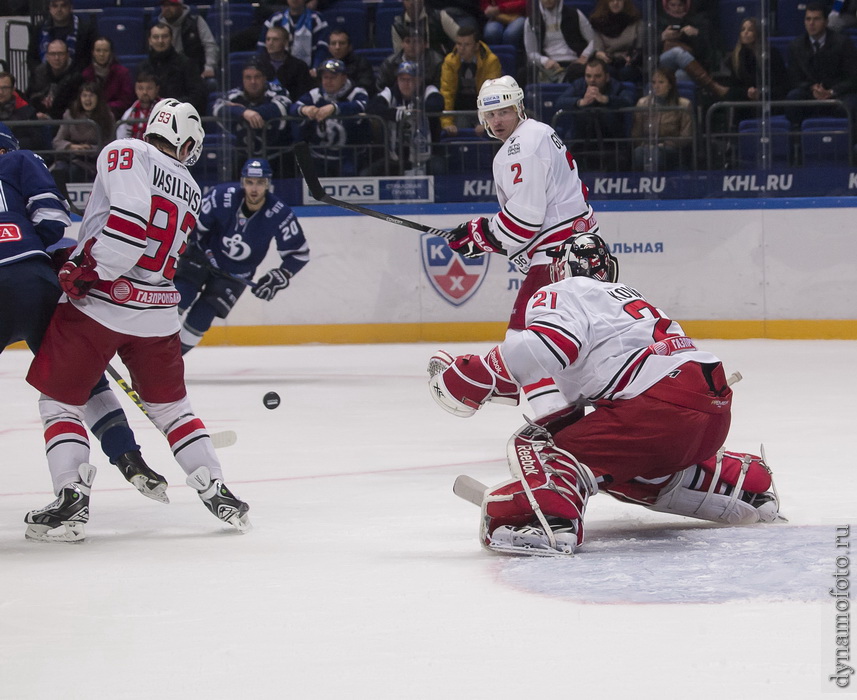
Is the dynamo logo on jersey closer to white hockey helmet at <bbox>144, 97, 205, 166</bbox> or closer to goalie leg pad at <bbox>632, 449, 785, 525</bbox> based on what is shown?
white hockey helmet at <bbox>144, 97, 205, 166</bbox>

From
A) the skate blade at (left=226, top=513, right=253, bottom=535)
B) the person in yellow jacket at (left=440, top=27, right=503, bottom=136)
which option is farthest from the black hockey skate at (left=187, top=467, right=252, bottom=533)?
the person in yellow jacket at (left=440, top=27, right=503, bottom=136)

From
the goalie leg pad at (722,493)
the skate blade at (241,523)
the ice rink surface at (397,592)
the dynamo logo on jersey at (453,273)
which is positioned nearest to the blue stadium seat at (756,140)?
the dynamo logo on jersey at (453,273)

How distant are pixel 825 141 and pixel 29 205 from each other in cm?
617

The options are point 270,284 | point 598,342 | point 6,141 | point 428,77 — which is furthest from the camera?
point 428,77

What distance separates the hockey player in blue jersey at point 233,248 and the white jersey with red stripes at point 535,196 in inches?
108

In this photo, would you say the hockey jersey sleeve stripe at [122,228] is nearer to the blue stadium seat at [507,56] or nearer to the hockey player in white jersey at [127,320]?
the hockey player in white jersey at [127,320]

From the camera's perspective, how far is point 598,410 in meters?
3.13

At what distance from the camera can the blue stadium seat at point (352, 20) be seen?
9.30 meters

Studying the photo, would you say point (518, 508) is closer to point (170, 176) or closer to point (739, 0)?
point (170, 176)

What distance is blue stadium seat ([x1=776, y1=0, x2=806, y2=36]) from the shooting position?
8609 millimetres

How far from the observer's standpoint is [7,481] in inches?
165

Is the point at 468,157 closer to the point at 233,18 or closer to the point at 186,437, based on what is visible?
the point at 233,18

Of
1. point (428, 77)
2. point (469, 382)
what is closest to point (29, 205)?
point (469, 382)

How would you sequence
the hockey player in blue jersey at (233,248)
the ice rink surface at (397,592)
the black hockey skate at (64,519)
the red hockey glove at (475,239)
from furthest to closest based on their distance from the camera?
1. the hockey player in blue jersey at (233,248)
2. the red hockey glove at (475,239)
3. the black hockey skate at (64,519)
4. the ice rink surface at (397,592)
